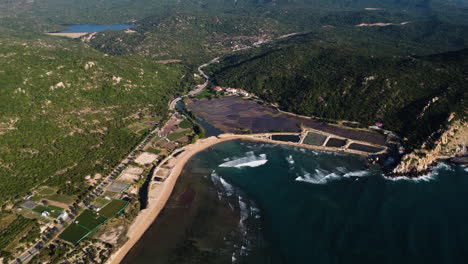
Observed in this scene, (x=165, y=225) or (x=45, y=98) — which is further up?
(x=45, y=98)

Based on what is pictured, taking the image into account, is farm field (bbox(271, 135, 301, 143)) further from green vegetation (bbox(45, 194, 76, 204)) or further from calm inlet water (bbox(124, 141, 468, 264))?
green vegetation (bbox(45, 194, 76, 204))

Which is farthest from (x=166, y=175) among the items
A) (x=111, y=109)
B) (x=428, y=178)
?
(x=428, y=178)

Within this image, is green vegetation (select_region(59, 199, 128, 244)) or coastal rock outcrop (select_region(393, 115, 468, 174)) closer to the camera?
green vegetation (select_region(59, 199, 128, 244))

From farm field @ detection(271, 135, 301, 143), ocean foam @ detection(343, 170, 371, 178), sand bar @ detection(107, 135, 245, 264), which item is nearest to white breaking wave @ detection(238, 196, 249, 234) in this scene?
sand bar @ detection(107, 135, 245, 264)

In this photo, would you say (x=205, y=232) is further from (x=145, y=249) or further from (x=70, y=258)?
(x=70, y=258)

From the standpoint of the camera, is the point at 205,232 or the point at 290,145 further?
the point at 290,145

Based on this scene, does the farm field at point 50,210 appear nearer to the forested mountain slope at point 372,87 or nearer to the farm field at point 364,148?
the farm field at point 364,148

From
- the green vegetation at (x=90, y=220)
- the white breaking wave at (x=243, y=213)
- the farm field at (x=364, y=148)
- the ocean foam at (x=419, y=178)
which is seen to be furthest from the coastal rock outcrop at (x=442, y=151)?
the green vegetation at (x=90, y=220)
